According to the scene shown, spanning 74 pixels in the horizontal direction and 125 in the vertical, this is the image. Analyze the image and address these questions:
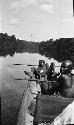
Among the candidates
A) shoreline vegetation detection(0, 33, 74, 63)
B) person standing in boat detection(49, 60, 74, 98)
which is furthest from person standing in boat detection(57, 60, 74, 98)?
shoreline vegetation detection(0, 33, 74, 63)

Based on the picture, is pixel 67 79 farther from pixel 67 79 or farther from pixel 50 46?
pixel 50 46

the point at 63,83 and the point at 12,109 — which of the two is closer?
the point at 63,83

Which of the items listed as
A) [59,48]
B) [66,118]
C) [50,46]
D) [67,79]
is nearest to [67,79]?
[67,79]

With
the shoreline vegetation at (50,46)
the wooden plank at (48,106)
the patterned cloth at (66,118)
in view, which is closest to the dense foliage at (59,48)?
the shoreline vegetation at (50,46)

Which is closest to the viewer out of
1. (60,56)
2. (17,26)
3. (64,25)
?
(64,25)

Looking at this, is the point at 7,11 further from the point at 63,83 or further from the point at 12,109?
the point at 63,83

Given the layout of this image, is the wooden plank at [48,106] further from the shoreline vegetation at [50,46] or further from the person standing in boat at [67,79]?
the shoreline vegetation at [50,46]

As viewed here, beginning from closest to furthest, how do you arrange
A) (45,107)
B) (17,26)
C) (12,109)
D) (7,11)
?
(45,107) < (12,109) < (7,11) < (17,26)

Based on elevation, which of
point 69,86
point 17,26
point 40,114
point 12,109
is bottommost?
point 12,109

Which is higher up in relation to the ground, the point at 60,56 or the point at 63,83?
the point at 60,56

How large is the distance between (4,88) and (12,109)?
4.26 m

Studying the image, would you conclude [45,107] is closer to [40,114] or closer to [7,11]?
[40,114]

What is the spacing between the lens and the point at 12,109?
25.4ft

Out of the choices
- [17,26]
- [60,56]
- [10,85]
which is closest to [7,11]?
[17,26]
